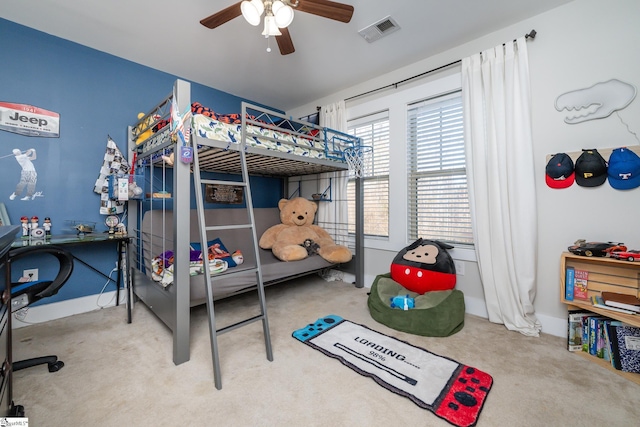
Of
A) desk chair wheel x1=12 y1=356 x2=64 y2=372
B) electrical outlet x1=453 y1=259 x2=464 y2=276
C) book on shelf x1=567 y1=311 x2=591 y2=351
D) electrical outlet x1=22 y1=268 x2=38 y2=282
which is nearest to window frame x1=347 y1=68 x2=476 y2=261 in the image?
electrical outlet x1=453 y1=259 x2=464 y2=276

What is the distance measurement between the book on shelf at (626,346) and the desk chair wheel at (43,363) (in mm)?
3591

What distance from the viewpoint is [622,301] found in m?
1.75

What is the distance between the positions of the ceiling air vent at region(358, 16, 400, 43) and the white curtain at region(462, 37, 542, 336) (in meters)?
0.81

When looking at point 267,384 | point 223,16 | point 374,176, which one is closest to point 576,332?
point 267,384

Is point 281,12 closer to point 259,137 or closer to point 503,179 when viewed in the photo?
point 259,137

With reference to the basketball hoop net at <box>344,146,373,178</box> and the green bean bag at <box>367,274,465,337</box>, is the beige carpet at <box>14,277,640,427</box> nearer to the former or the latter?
the green bean bag at <box>367,274,465,337</box>

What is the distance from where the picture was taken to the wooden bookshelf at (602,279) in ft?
5.82

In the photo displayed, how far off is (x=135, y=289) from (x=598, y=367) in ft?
12.6

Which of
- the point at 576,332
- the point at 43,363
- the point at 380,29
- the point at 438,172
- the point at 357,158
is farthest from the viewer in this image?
the point at 357,158

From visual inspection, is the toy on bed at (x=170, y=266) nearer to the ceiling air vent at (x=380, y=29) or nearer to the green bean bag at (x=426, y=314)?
the green bean bag at (x=426, y=314)

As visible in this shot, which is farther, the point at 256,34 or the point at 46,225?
the point at 256,34

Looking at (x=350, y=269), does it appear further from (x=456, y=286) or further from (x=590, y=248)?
(x=590, y=248)

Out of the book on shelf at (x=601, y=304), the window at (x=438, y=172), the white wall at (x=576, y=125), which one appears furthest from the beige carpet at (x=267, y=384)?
the window at (x=438, y=172)

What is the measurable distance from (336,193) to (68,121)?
2.97 metres
